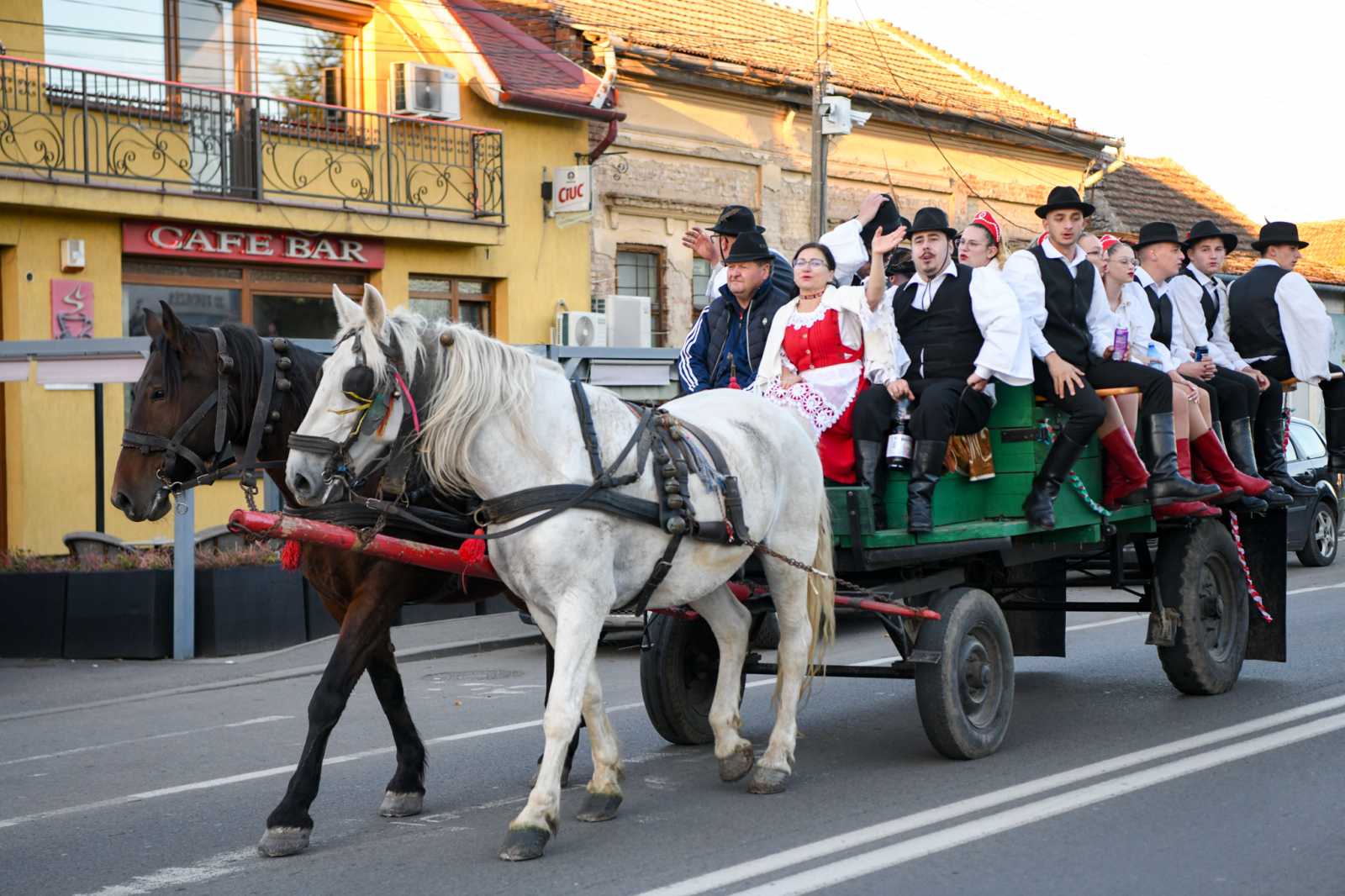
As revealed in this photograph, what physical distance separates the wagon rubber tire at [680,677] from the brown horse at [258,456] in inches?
50.0

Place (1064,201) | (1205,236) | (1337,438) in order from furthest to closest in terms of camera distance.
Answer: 1. (1337,438)
2. (1205,236)
3. (1064,201)

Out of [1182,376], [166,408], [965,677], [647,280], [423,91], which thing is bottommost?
[965,677]

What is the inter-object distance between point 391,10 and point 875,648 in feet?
38.9

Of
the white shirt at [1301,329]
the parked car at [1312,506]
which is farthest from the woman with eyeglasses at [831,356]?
the parked car at [1312,506]

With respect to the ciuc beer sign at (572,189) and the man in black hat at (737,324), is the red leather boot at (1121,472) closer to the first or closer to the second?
the man in black hat at (737,324)

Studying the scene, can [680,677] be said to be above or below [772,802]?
above

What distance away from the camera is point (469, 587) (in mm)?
6406

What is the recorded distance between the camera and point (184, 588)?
12070mm

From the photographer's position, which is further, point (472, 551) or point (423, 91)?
point (423, 91)

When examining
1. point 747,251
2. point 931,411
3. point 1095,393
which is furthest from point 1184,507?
point 747,251

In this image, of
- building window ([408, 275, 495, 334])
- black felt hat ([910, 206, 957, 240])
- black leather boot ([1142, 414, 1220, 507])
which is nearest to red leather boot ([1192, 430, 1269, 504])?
black leather boot ([1142, 414, 1220, 507])

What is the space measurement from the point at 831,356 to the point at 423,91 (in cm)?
1248

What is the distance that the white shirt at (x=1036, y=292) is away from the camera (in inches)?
313

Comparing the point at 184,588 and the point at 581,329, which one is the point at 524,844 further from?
the point at 581,329
